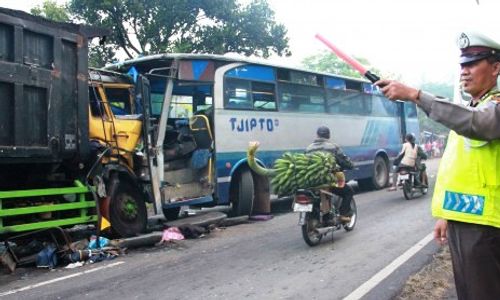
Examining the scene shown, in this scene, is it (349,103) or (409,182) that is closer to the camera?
(409,182)

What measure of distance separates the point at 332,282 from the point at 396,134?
12.2m

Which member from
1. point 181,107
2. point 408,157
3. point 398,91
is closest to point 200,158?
point 181,107

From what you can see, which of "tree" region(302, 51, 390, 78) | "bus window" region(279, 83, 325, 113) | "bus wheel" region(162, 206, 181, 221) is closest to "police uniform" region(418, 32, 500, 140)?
"bus wheel" region(162, 206, 181, 221)

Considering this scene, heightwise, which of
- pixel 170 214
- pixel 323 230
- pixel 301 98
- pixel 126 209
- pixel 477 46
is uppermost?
pixel 301 98

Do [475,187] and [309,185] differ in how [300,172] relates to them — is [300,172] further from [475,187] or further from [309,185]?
[475,187]

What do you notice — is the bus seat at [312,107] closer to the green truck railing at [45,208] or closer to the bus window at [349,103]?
the bus window at [349,103]

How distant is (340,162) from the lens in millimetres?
7828

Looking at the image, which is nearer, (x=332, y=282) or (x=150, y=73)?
(x=332, y=282)

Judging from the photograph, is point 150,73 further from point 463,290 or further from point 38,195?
point 463,290

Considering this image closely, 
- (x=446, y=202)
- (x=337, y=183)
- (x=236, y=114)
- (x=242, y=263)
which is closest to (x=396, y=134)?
(x=236, y=114)

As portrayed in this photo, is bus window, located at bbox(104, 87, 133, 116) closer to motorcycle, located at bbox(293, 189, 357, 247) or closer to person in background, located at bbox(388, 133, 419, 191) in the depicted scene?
motorcycle, located at bbox(293, 189, 357, 247)

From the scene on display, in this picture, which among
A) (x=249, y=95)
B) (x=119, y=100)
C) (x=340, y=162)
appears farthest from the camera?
(x=249, y=95)

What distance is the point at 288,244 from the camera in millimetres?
7422

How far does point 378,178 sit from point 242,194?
21.6 ft
